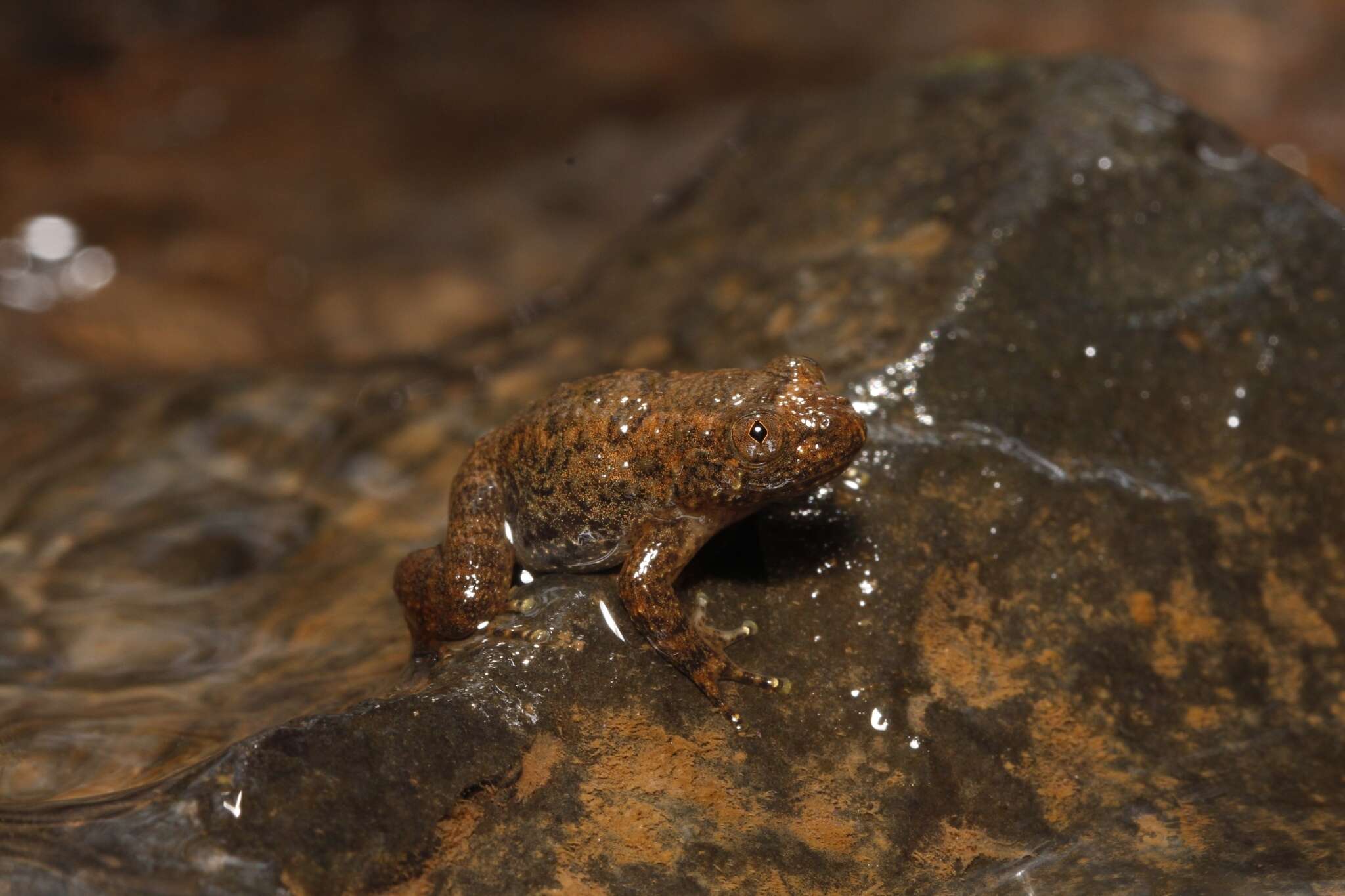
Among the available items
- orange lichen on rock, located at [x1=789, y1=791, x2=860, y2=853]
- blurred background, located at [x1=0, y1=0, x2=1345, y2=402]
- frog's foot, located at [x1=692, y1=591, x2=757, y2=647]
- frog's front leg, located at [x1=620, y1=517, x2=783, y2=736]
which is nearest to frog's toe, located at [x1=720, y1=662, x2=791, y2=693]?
frog's front leg, located at [x1=620, y1=517, x2=783, y2=736]

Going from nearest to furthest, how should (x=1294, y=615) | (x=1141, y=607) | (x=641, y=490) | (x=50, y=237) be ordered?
(x=641, y=490), (x=1141, y=607), (x=1294, y=615), (x=50, y=237)

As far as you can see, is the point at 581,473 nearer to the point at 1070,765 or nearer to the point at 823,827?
the point at 823,827

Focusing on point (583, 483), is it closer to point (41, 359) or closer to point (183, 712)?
point (183, 712)

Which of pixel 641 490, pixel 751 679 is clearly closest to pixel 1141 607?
pixel 751 679

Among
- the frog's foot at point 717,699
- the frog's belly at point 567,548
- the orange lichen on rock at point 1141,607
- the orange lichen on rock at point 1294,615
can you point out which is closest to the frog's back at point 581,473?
the frog's belly at point 567,548

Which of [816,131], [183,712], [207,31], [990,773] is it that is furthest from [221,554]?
[207,31]

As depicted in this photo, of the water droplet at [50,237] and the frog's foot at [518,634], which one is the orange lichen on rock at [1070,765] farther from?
the water droplet at [50,237]
